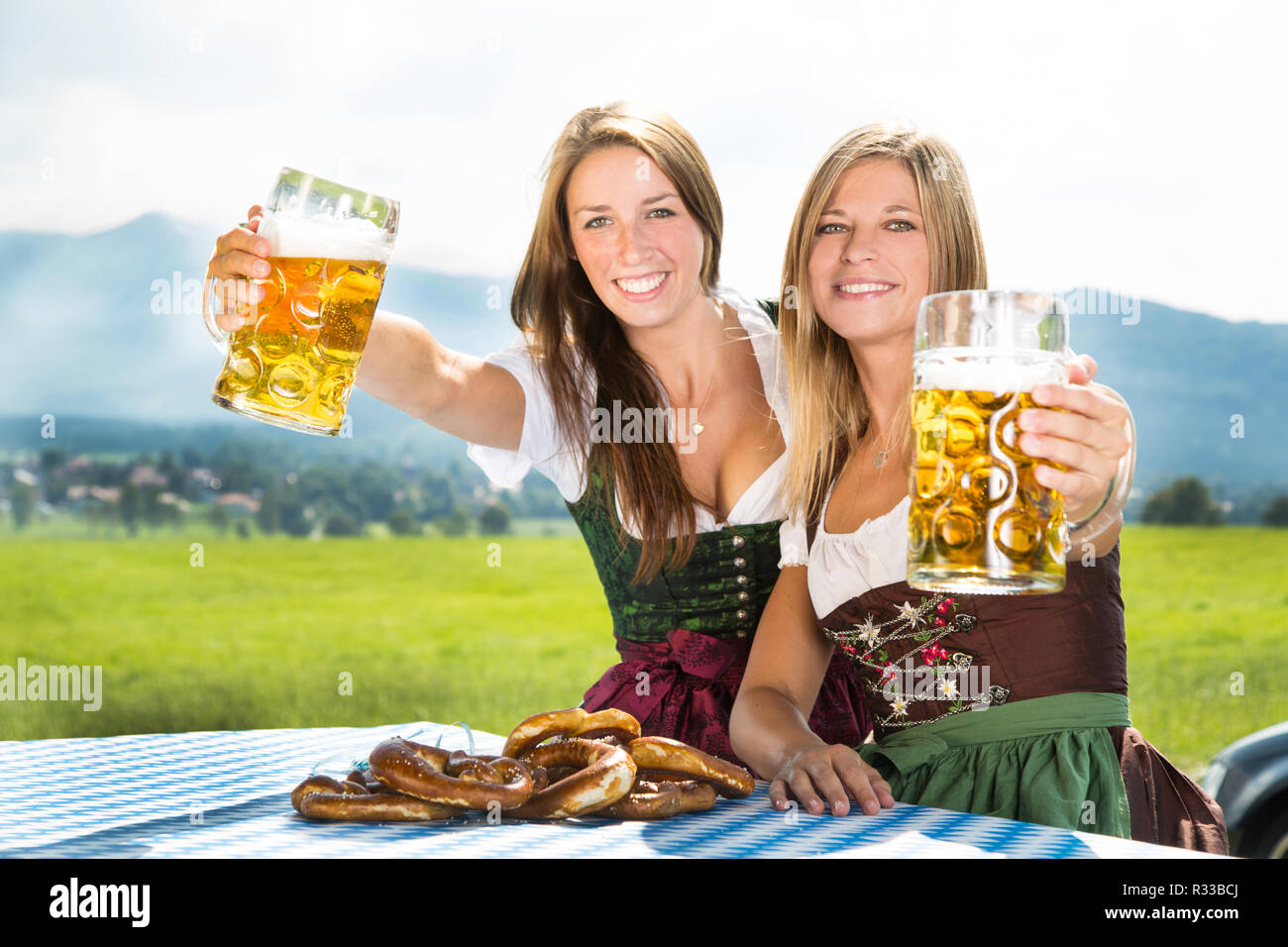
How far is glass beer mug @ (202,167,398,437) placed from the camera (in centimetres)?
153

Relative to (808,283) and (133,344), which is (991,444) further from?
(133,344)

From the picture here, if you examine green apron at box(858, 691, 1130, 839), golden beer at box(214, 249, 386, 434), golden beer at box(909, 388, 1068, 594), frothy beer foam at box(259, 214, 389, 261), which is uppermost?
frothy beer foam at box(259, 214, 389, 261)

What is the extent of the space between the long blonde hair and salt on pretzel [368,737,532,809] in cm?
91

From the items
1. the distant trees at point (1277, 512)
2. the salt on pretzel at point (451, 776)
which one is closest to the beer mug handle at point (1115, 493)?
the salt on pretzel at point (451, 776)

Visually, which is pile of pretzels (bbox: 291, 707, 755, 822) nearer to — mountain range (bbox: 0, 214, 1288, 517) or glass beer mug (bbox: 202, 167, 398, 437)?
glass beer mug (bbox: 202, 167, 398, 437)

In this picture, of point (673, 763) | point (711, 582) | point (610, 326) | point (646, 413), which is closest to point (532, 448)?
point (646, 413)

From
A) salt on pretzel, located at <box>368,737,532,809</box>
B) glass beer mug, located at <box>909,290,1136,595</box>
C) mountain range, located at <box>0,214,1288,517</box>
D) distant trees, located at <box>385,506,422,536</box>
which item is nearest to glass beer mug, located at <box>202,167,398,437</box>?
salt on pretzel, located at <box>368,737,532,809</box>

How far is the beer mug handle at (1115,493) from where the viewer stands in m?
1.37

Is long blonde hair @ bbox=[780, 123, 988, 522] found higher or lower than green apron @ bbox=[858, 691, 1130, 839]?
higher

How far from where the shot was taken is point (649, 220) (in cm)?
240

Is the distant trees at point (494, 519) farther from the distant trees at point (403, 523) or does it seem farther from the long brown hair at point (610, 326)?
the long brown hair at point (610, 326)

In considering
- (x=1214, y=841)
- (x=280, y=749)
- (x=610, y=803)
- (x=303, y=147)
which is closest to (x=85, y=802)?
(x=280, y=749)

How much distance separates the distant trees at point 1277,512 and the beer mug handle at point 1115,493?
7.78 metres
